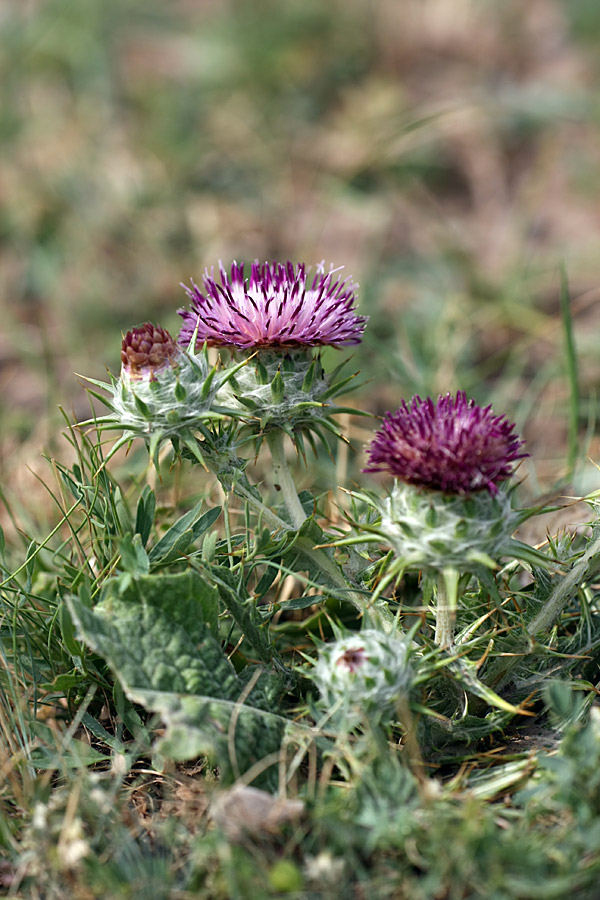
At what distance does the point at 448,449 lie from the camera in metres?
2.03

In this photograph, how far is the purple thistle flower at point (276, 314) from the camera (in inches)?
93.0

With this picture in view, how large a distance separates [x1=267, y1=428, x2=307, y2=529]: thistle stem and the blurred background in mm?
2004

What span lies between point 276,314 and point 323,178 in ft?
17.5

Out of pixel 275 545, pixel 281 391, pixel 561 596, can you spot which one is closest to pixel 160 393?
pixel 281 391

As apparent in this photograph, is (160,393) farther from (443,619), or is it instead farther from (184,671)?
(443,619)

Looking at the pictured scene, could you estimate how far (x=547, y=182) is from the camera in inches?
290

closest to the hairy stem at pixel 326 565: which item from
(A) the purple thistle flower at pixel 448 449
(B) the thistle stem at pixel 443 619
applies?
(B) the thistle stem at pixel 443 619

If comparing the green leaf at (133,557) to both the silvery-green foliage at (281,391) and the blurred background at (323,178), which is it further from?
the blurred background at (323,178)

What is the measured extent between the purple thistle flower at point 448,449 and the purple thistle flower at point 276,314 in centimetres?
40

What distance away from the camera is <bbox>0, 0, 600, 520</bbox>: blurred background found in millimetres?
5645

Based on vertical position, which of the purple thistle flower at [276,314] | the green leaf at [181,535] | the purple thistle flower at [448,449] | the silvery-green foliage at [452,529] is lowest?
the green leaf at [181,535]

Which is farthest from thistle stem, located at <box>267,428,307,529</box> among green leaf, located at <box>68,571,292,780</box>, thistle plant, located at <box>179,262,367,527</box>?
green leaf, located at <box>68,571,292,780</box>

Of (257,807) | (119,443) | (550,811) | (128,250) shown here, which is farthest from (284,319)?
(128,250)

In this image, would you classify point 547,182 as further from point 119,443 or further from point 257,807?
point 257,807
